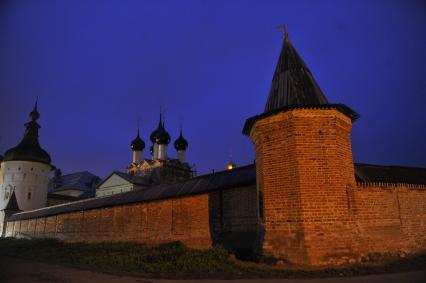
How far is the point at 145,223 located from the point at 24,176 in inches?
1188

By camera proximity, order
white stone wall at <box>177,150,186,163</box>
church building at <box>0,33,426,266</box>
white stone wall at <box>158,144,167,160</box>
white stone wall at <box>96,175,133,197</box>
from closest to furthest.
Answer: church building at <box>0,33,426,266</box>, white stone wall at <box>96,175,133,197</box>, white stone wall at <box>158,144,167,160</box>, white stone wall at <box>177,150,186,163</box>

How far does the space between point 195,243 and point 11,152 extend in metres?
35.7

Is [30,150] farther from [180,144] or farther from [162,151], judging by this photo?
[180,144]

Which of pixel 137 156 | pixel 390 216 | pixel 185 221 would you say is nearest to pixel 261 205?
pixel 390 216

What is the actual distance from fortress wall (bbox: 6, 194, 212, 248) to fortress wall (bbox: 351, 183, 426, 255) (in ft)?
18.2

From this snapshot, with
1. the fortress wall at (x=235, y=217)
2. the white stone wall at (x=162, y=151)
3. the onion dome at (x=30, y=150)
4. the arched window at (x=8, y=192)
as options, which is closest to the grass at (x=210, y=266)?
the fortress wall at (x=235, y=217)

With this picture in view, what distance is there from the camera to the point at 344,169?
9102 mm

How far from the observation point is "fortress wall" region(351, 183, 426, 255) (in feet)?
30.3

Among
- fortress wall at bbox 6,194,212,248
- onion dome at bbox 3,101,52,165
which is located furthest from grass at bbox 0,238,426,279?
onion dome at bbox 3,101,52,165

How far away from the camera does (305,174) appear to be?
28.7 ft

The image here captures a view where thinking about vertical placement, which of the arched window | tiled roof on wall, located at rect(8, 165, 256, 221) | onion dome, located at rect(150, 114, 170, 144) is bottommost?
tiled roof on wall, located at rect(8, 165, 256, 221)

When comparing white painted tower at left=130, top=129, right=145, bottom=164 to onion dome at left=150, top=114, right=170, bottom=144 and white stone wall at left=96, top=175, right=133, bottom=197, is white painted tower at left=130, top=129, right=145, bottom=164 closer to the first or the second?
onion dome at left=150, top=114, right=170, bottom=144

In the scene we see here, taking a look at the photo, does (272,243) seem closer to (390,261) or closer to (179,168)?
(390,261)

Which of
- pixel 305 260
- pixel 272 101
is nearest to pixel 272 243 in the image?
pixel 305 260
